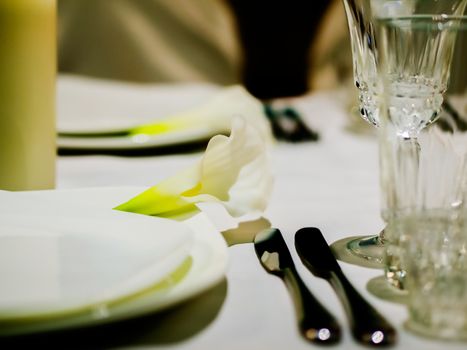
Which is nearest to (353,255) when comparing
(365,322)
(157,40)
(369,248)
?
(369,248)

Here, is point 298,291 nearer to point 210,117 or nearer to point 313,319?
point 313,319

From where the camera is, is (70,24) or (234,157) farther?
(70,24)

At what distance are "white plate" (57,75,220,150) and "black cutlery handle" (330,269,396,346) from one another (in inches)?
19.2

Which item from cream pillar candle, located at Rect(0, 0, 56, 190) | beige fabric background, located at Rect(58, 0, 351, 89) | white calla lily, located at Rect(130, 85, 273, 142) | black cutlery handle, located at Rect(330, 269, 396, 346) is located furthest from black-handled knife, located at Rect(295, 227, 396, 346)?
beige fabric background, located at Rect(58, 0, 351, 89)

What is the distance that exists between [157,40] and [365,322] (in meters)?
2.05

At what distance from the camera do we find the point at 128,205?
48 cm

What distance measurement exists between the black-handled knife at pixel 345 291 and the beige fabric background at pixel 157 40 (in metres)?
1.58

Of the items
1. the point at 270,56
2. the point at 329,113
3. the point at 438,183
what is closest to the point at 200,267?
the point at 438,183

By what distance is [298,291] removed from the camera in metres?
0.39

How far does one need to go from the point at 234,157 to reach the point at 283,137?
1.36 ft

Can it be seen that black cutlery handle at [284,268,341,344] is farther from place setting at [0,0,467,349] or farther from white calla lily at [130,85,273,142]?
white calla lily at [130,85,273,142]

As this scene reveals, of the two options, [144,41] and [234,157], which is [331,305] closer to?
[234,157]

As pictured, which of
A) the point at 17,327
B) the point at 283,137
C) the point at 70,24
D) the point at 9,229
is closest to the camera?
the point at 17,327

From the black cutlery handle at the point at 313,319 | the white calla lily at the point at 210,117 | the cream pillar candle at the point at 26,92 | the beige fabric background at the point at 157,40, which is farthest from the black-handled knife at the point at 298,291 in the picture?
the beige fabric background at the point at 157,40
